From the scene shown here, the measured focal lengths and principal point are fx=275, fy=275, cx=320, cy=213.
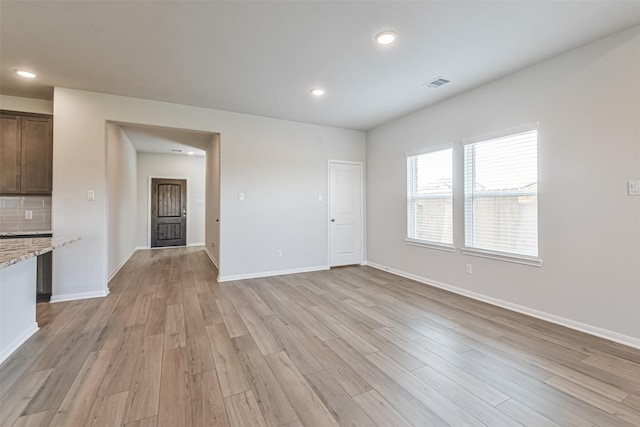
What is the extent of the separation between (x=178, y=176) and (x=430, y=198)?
7.09 m

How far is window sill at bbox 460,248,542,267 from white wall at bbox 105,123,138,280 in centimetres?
511

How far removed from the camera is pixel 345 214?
18.0 feet

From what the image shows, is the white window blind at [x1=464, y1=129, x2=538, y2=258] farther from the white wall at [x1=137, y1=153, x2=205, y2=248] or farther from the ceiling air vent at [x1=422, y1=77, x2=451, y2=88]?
the white wall at [x1=137, y1=153, x2=205, y2=248]

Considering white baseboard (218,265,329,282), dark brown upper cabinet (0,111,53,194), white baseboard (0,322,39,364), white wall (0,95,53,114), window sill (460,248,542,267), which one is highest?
white wall (0,95,53,114)

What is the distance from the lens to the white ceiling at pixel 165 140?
17.2 ft

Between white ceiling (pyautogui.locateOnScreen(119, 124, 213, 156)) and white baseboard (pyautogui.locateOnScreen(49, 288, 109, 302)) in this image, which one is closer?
white baseboard (pyautogui.locateOnScreen(49, 288, 109, 302))

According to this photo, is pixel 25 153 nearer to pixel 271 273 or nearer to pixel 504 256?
pixel 271 273

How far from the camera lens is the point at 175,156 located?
8086 mm

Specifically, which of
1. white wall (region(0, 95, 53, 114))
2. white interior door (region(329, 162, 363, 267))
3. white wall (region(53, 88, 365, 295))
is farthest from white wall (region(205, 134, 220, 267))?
white wall (region(0, 95, 53, 114))

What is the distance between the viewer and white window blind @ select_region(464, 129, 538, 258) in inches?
118

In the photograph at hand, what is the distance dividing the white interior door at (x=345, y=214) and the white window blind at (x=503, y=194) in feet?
7.41

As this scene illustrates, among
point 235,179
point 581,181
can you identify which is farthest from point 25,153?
point 581,181

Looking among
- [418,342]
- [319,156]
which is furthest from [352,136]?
[418,342]

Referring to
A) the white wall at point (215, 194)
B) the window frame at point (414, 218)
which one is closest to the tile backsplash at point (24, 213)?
the white wall at point (215, 194)
